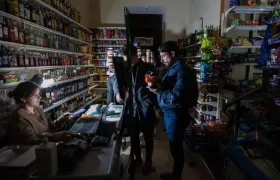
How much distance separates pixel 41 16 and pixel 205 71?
277 centimetres

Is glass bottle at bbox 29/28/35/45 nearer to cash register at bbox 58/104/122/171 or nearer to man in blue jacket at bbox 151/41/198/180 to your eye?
cash register at bbox 58/104/122/171

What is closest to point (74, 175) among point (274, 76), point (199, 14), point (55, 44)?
point (274, 76)

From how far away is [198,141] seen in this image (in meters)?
3.02

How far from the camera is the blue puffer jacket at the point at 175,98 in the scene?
1881mm

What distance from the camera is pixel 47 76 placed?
9.78 feet

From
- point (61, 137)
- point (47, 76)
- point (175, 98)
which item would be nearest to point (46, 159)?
point (61, 137)

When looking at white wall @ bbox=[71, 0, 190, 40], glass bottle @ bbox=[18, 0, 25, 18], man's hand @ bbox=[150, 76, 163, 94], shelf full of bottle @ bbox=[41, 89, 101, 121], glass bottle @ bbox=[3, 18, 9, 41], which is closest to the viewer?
glass bottle @ bbox=[3, 18, 9, 41]

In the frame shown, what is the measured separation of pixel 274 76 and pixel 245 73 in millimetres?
1617

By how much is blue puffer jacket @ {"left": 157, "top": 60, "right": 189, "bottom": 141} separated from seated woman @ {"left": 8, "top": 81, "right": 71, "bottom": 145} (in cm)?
103

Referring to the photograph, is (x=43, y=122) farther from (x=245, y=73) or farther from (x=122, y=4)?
(x=122, y=4)

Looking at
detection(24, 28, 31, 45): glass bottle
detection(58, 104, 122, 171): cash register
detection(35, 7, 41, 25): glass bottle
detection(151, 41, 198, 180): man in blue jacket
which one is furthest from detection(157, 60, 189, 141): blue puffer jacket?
detection(35, 7, 41, 25): glass bottle

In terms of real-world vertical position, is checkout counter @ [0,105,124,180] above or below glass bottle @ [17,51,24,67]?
below

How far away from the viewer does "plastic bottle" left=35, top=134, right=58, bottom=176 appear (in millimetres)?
903

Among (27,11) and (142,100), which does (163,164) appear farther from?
(27,11)
